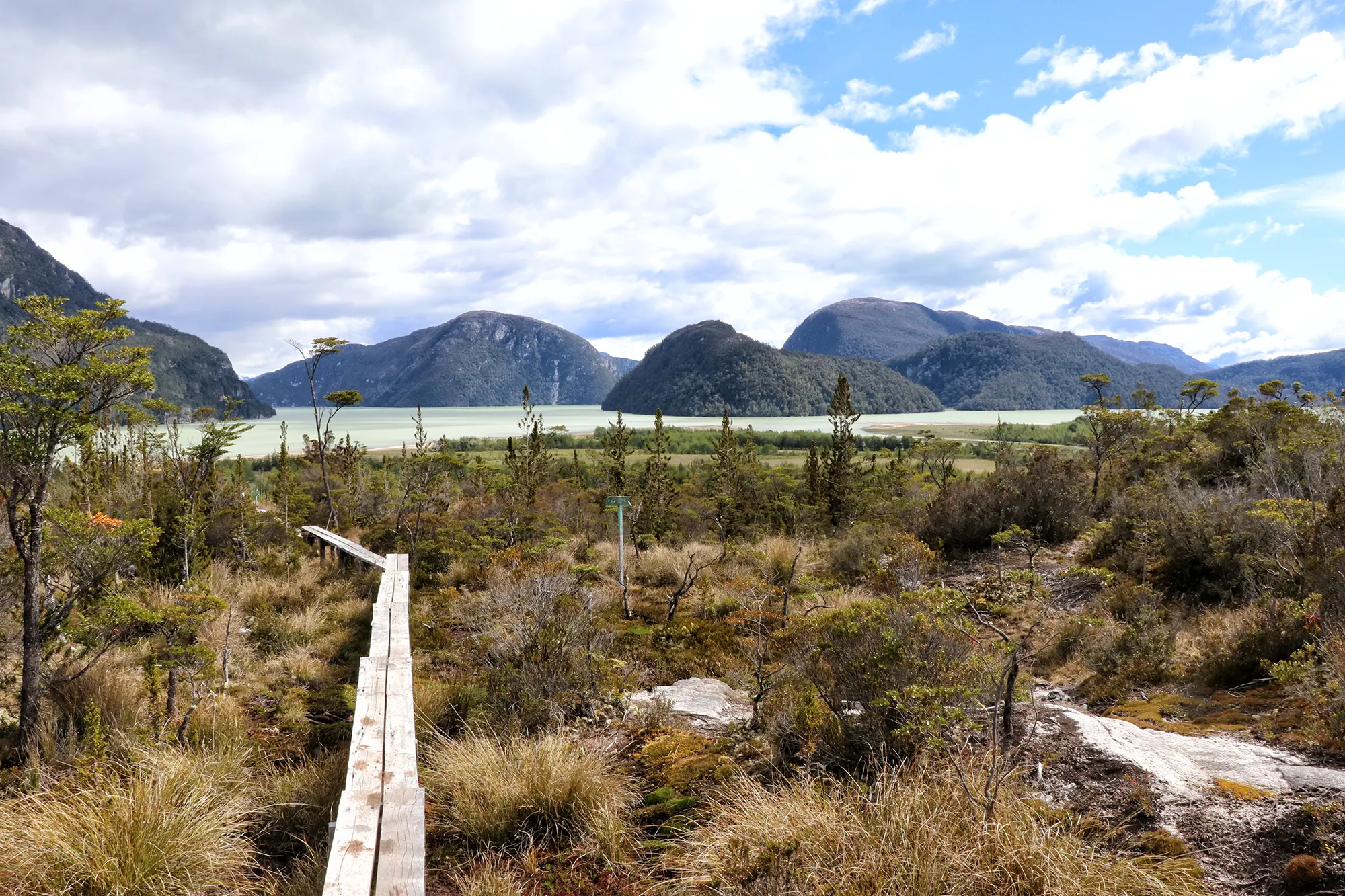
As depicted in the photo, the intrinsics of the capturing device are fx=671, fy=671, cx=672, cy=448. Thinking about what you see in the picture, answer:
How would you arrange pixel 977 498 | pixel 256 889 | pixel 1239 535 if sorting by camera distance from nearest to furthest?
pixel 256 889, pixel 1239 535, pixel 977 498

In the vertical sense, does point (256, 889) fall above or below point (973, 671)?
below

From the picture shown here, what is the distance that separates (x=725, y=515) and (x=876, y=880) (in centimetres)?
1300

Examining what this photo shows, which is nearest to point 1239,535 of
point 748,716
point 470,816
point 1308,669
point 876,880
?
point 1308,669

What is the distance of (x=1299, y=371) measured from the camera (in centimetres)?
Answer: 16888

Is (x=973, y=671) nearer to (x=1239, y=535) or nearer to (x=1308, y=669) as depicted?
(x=1308, y=669)

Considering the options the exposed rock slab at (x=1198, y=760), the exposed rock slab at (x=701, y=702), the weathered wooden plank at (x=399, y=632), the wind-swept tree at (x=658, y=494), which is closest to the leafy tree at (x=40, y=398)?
the weathered wooden plank at (x=399, y=632)

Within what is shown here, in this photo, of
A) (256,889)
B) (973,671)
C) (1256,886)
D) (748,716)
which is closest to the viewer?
(1256,886)

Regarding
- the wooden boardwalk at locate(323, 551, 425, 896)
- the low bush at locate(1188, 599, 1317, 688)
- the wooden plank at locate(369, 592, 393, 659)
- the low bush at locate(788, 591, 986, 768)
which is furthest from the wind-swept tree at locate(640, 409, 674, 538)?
the low bush at locate(1188, 599, 1317, 688)

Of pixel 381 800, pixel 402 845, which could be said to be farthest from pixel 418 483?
pixel 402 845

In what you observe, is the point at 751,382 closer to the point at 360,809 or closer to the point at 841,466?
the point at 841,466

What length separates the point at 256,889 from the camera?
3.41 metres

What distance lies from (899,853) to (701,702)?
277 centimetres

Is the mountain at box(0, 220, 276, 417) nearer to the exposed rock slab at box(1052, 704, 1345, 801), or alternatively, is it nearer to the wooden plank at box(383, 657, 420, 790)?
the wooden plank at box(383, 657, 420, 790)

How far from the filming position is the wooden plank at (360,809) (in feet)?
9.51
